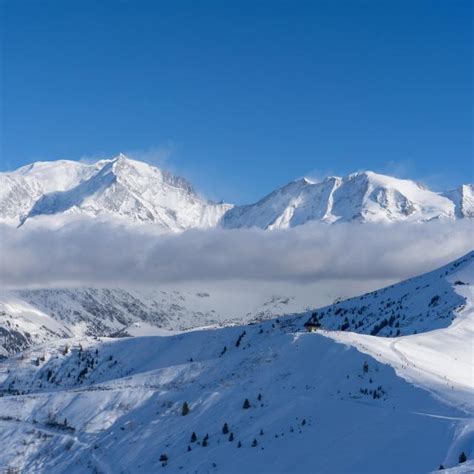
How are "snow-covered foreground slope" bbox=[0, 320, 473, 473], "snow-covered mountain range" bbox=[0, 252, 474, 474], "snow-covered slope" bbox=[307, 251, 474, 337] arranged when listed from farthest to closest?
"snow-covered slope" bbox=[307, 251, 474, 337], "snow-covered mountain range" bbox=[0, 252, 474, 474], "snow-covered foreground slope" bbox=[0, 320, 473, 473]

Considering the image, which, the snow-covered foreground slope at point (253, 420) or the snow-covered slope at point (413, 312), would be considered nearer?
the snow-covered foreground slope at point (253, 420)

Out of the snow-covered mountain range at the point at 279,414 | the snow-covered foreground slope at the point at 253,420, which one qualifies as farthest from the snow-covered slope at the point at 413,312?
the snow-covered foreground slope at the point at 253,420

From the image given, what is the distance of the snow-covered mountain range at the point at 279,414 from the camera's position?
170 feet

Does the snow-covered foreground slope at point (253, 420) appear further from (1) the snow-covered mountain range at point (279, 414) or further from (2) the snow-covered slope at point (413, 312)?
(2) the snow-covered slope at point (413, 312)

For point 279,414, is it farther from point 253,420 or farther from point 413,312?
point 413,312

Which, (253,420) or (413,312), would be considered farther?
(413,312)

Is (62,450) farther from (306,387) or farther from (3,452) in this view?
(306,387)

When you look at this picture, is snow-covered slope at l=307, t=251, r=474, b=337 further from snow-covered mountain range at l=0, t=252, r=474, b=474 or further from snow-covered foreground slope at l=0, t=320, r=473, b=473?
snow-covered foreground slope at l=0, t=320, r=473, b=473

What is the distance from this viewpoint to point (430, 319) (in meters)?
142

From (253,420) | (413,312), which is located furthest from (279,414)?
(413,312)

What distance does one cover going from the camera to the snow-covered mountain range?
170 feet

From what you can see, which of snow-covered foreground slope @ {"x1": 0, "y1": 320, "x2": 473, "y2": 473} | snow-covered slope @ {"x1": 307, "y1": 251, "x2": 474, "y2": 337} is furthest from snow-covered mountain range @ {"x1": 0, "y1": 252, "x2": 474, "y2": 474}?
snow-covered slope @ {"x1": 307, "y1": 251, "x2": 474, "y2": 337}

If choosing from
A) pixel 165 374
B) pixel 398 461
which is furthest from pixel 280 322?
pixel 398 461

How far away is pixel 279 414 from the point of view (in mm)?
67000
